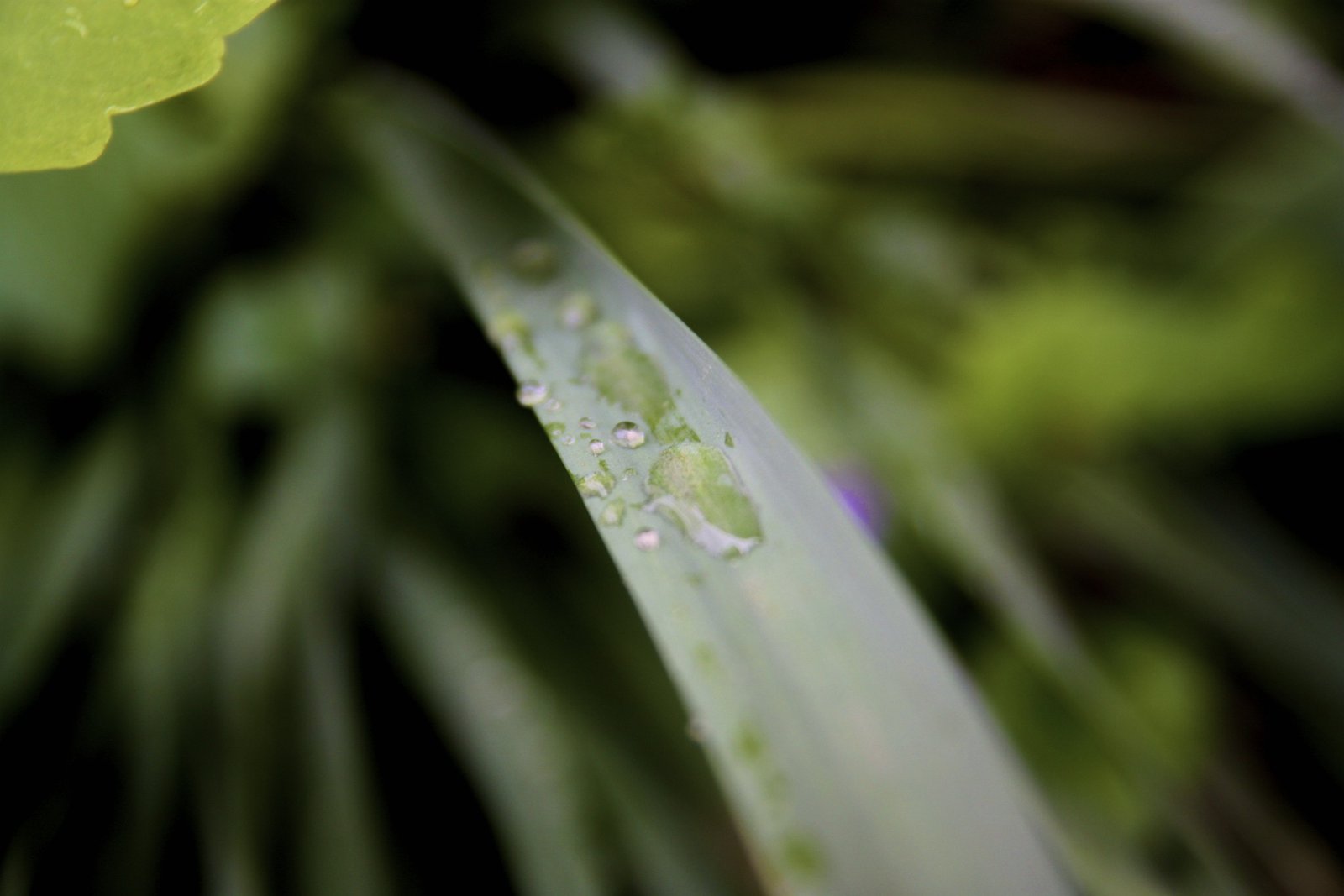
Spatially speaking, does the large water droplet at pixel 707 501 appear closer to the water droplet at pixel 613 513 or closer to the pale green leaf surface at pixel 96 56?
the water droplet at pixel 613 513

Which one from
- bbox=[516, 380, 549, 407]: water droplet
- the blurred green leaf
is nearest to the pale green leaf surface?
bbox=[516, 380, 549, 407]: water droplet

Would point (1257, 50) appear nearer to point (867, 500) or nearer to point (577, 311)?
point (867, 500)

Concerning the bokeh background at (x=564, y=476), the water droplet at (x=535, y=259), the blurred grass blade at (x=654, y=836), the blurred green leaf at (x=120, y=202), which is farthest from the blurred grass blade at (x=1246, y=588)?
the blurred green leaf at (x=120, y=202)

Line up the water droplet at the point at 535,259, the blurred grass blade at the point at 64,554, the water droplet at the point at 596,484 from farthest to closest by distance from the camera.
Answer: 1. the blurred grass blade at the point at 64,554
2. the water droplet at the point at 535,259
3. the water droplet at the point at 596,484

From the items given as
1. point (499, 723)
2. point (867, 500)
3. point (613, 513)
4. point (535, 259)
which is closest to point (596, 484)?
→ point (613, 513)

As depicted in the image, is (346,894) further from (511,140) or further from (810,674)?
(511,140)

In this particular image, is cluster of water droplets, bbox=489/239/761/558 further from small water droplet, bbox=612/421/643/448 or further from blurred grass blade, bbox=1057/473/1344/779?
blurred grass blade, bbox=1057/473/1344/779

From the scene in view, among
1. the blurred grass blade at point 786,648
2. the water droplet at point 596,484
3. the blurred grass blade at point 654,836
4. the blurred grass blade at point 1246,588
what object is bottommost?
the blurred grass blade at point 1246,588
